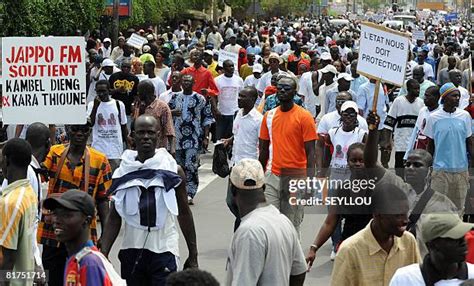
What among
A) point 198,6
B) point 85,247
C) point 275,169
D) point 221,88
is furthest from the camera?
point 198,6

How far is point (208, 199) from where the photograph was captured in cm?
1503

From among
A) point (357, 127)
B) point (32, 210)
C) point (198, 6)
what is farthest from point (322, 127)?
point (198, 6)

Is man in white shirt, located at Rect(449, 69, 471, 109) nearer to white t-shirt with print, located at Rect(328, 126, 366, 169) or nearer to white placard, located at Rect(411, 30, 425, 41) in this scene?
white t-shirt with print, located at Rect(328, 126, 366, 169)

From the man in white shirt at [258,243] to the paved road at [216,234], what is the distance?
3960mm

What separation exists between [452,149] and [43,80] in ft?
13.1

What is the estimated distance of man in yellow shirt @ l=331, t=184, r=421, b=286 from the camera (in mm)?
6184

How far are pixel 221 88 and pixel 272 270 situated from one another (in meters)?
12.1

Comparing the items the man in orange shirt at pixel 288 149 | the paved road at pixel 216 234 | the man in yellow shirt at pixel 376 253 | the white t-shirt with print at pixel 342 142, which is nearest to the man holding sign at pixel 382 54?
the white t-shirt with print at pixel 342 142

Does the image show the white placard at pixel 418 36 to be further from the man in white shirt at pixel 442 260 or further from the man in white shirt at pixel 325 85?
the man in white shirt at pixel 442 260

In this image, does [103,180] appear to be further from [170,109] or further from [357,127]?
[170,109]

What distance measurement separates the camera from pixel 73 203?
584 centimetres

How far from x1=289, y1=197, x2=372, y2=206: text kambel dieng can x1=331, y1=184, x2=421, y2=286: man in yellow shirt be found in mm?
2063

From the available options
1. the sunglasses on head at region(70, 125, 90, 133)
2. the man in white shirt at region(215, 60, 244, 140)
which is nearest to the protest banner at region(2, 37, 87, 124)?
the sunglasses on head at region(70, 125, 90, 133)

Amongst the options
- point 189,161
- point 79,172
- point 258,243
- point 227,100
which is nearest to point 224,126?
point 227,100
